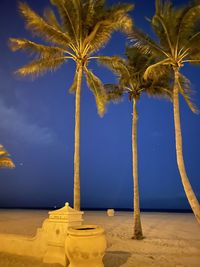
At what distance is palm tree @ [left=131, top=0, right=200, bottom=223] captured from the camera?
12039 millimetres

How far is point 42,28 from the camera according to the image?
1397 cm

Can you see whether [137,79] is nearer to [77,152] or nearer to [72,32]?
[72,32]

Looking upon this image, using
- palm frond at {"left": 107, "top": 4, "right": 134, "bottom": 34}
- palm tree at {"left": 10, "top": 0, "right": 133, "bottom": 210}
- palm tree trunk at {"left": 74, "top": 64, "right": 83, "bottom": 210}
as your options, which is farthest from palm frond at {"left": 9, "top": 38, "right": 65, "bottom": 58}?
palm frond at {"left": 107, "top": 4, "right": 134, "bottom": 34}

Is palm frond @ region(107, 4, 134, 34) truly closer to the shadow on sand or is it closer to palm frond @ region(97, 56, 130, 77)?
palm frond @ region(97, 56, 130, 77)

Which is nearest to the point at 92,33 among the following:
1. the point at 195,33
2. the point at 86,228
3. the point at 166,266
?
the point at 195,33

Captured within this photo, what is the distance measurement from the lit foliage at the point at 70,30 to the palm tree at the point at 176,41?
4.22 ft

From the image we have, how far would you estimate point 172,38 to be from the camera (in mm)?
12484

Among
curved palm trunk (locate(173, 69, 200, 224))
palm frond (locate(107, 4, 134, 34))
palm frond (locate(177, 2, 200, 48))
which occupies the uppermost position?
palm frond (locate(107, 4, 134, 34))

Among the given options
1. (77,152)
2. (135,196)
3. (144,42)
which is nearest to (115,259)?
(77,152)

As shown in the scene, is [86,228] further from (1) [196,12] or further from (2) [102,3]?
(2) [102,3]

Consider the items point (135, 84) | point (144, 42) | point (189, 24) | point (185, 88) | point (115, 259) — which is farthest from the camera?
point (135, 84)

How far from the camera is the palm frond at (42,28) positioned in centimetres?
1388

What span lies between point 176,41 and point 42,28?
5996 mm

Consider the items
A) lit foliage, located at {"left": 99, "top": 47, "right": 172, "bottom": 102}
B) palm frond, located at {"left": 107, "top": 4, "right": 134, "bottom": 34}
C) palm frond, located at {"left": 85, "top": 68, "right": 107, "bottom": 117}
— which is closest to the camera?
palm frond, located at {"left": 107, "top": 4, "right": 134, "bottom": 34}
